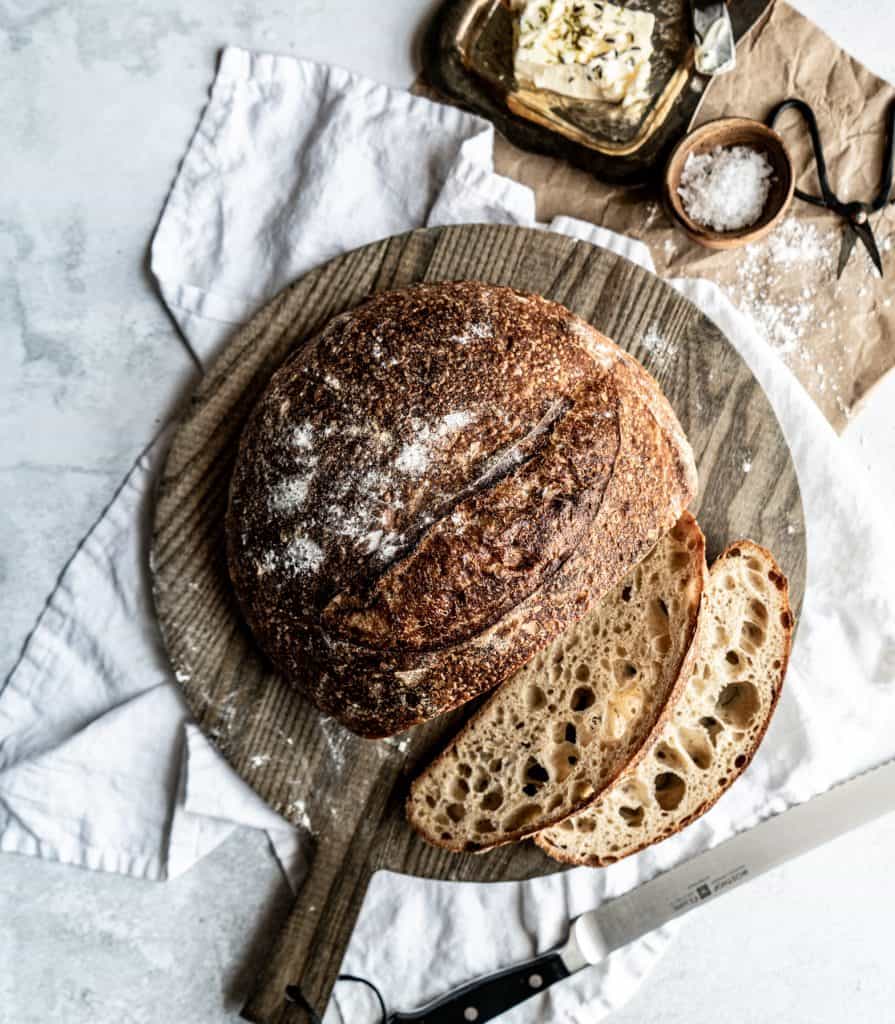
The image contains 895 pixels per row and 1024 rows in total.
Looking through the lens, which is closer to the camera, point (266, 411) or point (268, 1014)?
point (266, 411)

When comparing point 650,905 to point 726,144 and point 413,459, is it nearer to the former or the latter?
point 413,459

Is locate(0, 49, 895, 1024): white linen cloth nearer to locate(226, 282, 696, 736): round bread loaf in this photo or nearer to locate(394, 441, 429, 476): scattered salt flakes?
locate(226, 282, 696, 736): round bread loaf

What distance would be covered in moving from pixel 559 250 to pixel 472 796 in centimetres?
122

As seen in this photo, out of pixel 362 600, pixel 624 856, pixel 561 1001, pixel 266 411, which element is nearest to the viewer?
pixel 362 600

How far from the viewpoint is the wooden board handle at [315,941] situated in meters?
2.02

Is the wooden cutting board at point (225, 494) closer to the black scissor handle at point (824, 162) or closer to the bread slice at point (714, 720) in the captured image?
the bread slice at point (714, 720)

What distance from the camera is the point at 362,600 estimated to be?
1.71 m

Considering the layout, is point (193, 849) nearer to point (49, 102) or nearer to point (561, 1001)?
point (561, 1001)

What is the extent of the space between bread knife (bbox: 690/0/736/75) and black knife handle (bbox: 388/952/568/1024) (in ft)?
6.71

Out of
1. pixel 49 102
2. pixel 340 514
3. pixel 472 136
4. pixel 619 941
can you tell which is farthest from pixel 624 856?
pixel 49 102

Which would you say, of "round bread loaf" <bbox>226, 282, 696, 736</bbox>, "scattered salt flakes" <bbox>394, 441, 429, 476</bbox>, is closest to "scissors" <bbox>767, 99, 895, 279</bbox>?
"round bread loaf" <bbox>226, 282, 696, 736</bbox>

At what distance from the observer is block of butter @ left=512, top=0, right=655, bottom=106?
2047 mm

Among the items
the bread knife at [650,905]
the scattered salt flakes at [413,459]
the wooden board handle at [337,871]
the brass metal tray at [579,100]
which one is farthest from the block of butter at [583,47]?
the bread knife at [650,905]

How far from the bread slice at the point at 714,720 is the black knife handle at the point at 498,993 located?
0.29 m
